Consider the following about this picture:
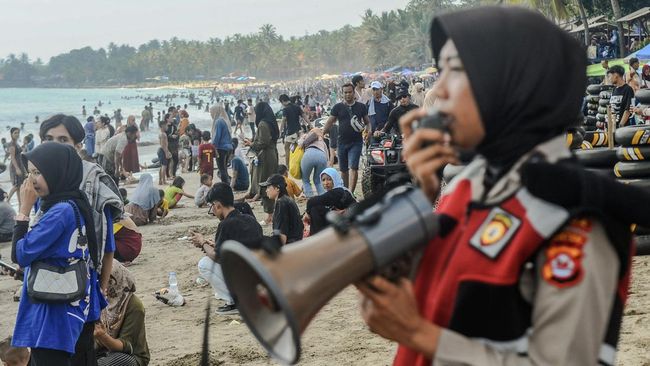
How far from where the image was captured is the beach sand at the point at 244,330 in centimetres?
666

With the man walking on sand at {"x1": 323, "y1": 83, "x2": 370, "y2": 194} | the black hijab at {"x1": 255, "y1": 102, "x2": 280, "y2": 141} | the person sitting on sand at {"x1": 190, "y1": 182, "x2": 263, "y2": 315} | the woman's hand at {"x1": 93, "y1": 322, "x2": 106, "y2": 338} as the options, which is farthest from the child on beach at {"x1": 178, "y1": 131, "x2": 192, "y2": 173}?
the woman's hand at {"x1": 93, "y1": 322, "x2": 106, "y2": 338}

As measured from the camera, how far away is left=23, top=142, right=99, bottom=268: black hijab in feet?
16.7

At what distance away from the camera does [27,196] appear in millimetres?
5242

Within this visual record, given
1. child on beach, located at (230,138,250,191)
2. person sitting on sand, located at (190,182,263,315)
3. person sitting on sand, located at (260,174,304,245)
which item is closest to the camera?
person sitting on sand, located at (190,182,263,315)

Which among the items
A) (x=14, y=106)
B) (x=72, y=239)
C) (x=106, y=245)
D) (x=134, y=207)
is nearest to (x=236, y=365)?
(x=106, y=245)

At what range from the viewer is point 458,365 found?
1.78 metres

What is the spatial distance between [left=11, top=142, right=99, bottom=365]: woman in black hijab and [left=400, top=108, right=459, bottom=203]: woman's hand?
143 inches

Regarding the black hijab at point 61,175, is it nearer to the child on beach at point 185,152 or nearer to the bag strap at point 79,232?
the bag strap at point 79,232

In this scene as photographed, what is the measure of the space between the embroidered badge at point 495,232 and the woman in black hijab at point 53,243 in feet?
12.1

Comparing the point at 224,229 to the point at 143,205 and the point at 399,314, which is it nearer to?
the point at 399,314

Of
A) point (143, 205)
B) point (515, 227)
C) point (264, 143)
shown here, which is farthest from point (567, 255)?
point (143, 205)

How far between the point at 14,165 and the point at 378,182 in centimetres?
1134

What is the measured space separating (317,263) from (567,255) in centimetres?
46

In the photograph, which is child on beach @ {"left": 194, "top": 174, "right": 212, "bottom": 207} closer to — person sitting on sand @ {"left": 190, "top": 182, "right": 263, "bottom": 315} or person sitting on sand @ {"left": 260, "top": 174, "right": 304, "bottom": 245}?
person sitting on sand @ {"left": 260, "top": 174, "right": 304, "bottom": 245}
